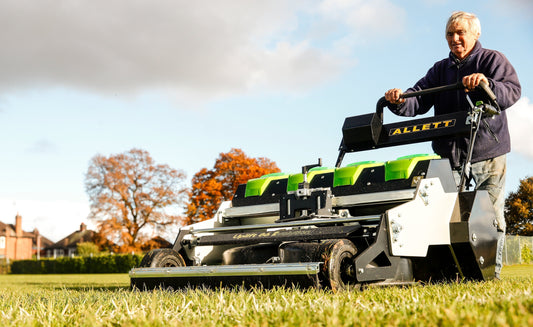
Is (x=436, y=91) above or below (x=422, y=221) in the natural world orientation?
above

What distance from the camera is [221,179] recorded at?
47.7 m

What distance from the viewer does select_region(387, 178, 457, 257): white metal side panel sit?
4.34m

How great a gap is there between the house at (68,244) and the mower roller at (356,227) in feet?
359

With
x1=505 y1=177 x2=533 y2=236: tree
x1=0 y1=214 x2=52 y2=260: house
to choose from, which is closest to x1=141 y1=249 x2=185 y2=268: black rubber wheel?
x1=505 y1=177 x2=533 y2=236: tree

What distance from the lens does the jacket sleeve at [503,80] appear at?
543 centimetres

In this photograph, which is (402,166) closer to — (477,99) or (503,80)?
(477,99)

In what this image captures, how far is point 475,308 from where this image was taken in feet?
8.79

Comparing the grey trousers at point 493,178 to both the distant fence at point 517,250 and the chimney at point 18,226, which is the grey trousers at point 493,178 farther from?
the chimney at point 18,226

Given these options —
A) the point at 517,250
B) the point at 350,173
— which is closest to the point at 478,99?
the point at 350,173

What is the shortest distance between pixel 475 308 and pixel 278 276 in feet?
5.73

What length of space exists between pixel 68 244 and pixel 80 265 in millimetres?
69693

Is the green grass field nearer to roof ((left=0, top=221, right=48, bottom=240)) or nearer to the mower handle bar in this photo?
the mower handle bar

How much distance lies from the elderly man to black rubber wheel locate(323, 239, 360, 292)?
1.80 meters

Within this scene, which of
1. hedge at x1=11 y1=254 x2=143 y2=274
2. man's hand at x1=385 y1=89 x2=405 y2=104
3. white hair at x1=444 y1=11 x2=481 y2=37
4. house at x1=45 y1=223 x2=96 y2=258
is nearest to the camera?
white hair at x1=444 y1=11 x2=481 y2=37
